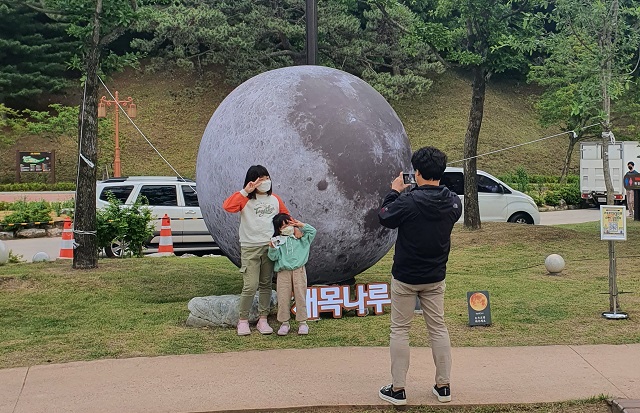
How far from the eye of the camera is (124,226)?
1252 cm

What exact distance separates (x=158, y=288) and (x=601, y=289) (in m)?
5.72

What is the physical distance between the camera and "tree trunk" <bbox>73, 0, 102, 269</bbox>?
1061 centimetres

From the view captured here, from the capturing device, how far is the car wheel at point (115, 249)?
43.1 ft

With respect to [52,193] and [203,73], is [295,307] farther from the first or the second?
[203,73]

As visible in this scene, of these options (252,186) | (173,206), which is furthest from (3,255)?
(252,186)

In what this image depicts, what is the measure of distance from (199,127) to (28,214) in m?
20.8

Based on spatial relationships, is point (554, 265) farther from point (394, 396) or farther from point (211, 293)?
point (394, 396)

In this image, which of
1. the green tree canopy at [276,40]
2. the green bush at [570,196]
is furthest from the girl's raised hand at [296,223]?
the green tree canopy at [276,40]

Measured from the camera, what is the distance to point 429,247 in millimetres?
4934

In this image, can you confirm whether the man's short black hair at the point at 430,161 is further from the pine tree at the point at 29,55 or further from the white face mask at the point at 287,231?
the pine tree at the point at 29,55

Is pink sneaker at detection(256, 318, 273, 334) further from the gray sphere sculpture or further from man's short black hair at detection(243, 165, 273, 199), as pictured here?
man's short black hair at detection(243, 165, 273, 199)

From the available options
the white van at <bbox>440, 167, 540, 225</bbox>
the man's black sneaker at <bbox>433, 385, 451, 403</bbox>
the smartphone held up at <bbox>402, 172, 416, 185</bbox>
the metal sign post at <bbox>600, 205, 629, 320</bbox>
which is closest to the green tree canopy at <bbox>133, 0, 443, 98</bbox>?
the white van at <bbox>440, 167, 540, 225</bbox>

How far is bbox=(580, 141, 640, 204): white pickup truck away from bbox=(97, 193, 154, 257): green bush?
673 inches

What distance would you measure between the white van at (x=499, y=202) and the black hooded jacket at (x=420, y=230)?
13.6 m
